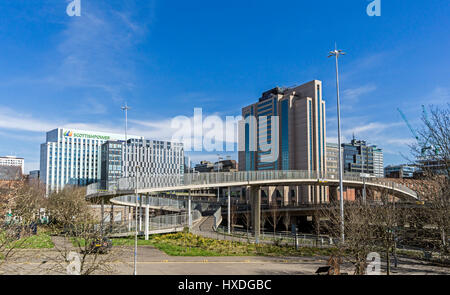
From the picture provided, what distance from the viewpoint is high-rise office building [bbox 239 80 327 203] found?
11962 centimetres

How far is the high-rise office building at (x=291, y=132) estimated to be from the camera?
119625 mm

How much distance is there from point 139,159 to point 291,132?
2895 inches

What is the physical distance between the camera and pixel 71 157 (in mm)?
174375

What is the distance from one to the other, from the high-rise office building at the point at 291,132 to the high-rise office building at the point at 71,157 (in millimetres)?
83250

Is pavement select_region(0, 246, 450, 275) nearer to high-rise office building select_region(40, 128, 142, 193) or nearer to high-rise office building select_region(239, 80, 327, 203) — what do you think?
high-rise office building select_region(239, 80, 327, 203)

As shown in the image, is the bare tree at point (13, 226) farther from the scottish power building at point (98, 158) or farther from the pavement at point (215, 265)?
the scottish power building at point (98, 158)

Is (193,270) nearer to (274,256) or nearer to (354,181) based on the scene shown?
(274,256)

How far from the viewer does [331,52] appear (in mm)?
32656

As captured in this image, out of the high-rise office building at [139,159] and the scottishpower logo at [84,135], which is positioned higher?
the scottishpower logo at [84,135]

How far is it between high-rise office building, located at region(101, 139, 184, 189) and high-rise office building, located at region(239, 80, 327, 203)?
4321 cm

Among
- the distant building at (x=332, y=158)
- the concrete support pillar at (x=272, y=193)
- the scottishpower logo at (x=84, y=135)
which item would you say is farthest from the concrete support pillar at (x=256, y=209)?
the scottishpower logo at (x=84, y=135)

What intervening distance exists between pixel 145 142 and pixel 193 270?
502 ft

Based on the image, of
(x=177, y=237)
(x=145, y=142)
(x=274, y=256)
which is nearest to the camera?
(x=274, y=256)
